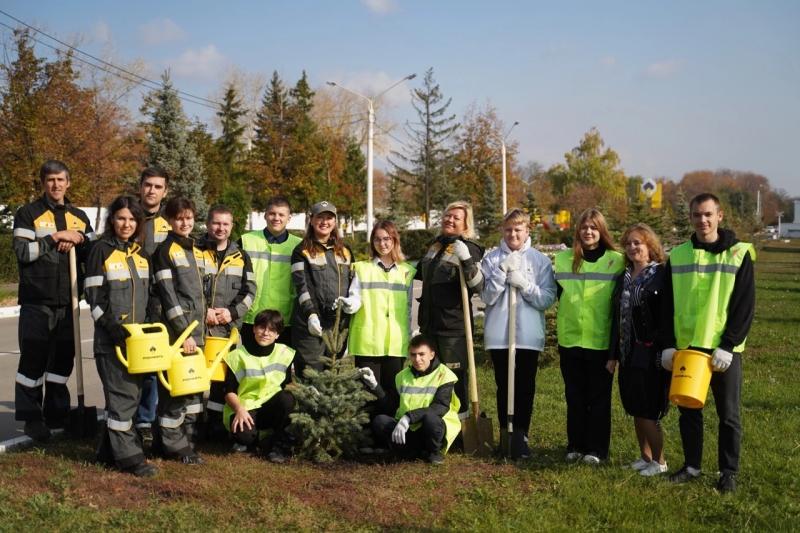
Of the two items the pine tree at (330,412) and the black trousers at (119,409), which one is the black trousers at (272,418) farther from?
the black trousers at (119,409)

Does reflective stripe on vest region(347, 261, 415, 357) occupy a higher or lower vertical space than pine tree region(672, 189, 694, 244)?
lower

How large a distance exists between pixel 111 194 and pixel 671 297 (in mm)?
33241

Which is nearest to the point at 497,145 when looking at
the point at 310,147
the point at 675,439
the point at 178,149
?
the point at 310,147

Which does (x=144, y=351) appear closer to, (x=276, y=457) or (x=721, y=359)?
(x=276, y=457)

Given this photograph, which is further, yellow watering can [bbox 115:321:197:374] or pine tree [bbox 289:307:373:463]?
pine tree [bbox 289:307:373:463]

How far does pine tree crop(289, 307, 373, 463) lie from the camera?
6004 mm

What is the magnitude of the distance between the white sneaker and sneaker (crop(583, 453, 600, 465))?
37cm

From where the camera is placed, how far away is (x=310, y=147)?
4303cm

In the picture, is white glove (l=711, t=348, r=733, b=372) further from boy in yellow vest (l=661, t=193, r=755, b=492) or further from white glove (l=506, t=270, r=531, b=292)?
white glove (l=506, t=270, r=531, b=292)

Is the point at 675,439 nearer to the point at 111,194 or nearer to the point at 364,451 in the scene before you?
the point at 364,451

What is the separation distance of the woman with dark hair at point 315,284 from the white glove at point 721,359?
3.01 meters

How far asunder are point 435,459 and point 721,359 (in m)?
2.31

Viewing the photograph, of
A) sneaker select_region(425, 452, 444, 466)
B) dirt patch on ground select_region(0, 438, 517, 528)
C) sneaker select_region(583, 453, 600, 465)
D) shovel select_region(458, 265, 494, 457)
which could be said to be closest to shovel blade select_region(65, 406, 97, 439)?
dirt patch on ground select_region(0, 438, 517, 528)

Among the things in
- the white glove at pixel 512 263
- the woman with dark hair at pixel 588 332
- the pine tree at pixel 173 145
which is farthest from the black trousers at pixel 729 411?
the pine tree at pixel 173 145
